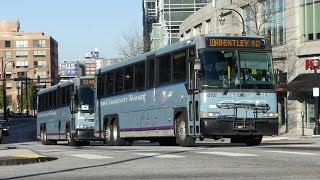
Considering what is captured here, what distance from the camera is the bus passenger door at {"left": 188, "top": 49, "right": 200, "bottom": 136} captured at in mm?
21719

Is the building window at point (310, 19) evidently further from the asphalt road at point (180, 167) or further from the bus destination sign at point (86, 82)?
the asphalt road at point (180, 167)

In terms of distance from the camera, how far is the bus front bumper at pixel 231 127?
2153 cm

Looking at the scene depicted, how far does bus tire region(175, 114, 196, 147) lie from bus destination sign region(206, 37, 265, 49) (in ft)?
9.44

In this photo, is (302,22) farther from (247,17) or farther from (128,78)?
(128,78)

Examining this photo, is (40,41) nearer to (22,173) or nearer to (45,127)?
(45,127)

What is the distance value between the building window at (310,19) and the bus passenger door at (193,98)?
75.1 feet

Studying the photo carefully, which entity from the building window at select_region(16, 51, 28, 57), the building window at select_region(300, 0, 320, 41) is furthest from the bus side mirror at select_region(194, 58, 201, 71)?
the building window at select_region(16, 51, 28, 57)

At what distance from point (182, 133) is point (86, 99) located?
42.6 feet

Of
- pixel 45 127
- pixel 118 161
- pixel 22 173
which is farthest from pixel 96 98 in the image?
pixel 22 173

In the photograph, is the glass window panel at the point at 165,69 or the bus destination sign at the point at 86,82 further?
the bus destination sign at the point at 86,82

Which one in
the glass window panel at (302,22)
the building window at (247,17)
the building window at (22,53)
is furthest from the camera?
the building window at (22,53)

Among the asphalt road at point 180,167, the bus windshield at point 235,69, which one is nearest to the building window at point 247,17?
the bus windshield at point 235,69

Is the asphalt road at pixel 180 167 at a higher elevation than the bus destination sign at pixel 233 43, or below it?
below

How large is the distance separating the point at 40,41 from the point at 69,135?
152313 millimetres
